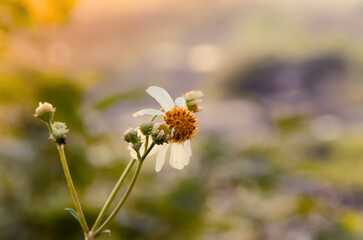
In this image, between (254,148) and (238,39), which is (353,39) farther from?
(254,148)

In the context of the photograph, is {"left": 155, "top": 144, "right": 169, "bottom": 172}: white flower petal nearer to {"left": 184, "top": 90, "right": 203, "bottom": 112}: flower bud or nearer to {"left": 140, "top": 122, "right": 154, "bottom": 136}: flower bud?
{"left": 140, "top": 122, "right": 154, "bottom": 136}: flower bud

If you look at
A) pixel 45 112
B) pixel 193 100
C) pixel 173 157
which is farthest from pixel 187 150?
pixel 45 112

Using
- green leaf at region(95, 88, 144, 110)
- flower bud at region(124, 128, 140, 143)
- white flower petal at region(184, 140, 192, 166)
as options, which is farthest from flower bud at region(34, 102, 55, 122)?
green leaf at region(95, 88, 144, 110)

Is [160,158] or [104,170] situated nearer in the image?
[160,158]

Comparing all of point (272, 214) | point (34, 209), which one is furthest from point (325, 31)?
point (34, 209)

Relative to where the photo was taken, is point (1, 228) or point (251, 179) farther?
point (251, 179)

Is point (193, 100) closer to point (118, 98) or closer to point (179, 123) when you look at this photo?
point (179, 123)

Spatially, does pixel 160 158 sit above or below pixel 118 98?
below
